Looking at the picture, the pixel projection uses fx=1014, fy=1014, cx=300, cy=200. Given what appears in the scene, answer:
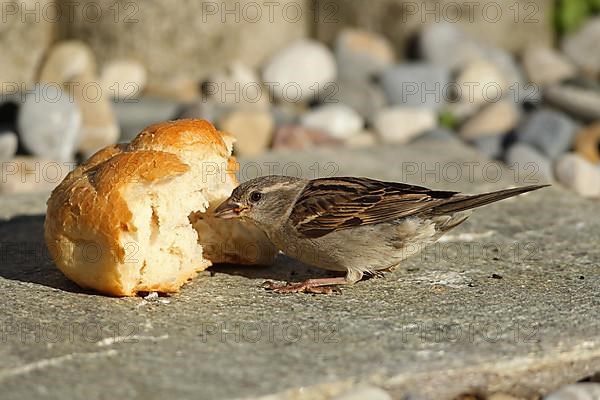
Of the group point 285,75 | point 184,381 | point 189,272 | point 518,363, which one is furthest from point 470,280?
point 285,75

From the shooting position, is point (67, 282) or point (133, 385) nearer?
point (133, 385)

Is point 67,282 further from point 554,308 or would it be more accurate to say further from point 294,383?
point 554,308

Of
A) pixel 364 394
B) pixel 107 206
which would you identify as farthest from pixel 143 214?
pixel 364 394

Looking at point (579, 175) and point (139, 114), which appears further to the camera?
point (139, 114)

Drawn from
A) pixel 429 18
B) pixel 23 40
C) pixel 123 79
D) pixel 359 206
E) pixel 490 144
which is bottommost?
pixel 490 144

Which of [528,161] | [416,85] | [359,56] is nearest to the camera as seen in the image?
[528,161]

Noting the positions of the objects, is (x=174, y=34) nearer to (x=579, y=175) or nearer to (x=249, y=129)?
(x=249, y=129)

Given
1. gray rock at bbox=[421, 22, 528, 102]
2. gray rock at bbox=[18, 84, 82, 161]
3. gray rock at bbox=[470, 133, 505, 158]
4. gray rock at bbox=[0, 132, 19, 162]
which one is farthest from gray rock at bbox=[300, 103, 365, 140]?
gray rock at bbox=[0, 132, 19, 162]

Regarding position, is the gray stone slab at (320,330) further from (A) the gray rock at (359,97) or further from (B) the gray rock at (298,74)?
(B) the gray rock at (298,74)
